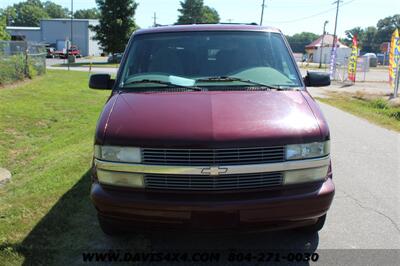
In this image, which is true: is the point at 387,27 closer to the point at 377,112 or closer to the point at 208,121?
the point at 377,112

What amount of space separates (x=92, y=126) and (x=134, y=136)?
733cm

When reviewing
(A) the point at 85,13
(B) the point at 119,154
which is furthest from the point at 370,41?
(B) the point at 119,154

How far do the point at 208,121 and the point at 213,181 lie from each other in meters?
0.46

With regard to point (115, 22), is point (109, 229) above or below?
below

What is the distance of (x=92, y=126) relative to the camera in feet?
34.5

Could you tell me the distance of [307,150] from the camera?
3.54 m

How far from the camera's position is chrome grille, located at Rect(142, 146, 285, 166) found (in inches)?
133

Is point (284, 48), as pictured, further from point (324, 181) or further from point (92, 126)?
point (92, 126)

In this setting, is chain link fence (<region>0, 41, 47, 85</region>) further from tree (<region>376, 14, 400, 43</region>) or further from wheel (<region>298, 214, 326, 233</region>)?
tree (<region>376, 14, 400, 43</region>)

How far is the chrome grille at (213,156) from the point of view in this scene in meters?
3.38

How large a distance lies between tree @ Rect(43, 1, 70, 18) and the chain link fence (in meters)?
147

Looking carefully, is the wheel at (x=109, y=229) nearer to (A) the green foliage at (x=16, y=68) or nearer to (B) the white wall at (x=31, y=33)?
(A) the green foliage at (x=16, y=68)

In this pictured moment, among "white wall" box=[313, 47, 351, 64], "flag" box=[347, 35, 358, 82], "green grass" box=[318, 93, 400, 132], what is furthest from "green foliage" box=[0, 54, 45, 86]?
"white wall" box=[313, 47, 351, 64]

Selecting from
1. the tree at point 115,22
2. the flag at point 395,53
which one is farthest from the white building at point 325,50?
the flag at point 395,53
